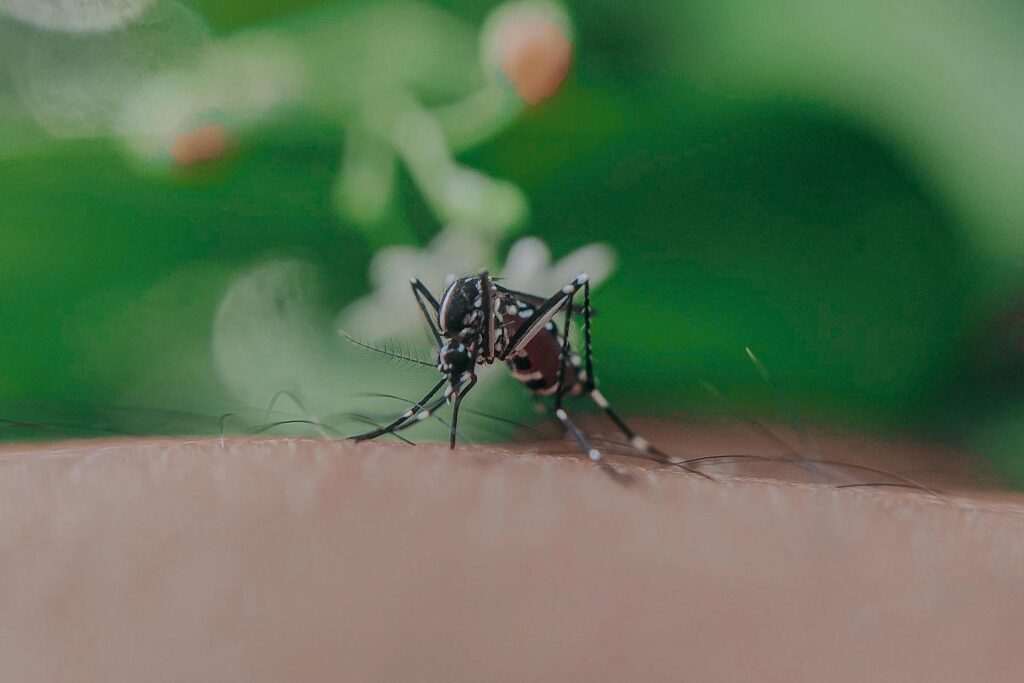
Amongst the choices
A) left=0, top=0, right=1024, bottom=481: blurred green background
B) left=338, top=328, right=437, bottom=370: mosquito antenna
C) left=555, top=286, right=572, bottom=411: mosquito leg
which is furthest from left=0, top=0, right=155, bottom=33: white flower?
left=555, top=286, right=572, bottom=411: mosquito leg

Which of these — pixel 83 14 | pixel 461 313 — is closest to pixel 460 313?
pixel 461 313

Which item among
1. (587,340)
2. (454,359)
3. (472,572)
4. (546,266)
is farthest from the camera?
(546,266)

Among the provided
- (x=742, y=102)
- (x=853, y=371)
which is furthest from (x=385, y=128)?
(x=853, y=371)

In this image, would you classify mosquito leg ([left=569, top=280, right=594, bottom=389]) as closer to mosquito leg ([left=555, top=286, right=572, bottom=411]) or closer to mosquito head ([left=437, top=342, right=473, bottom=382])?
mosquito leg ([left=555, top=286, right=572, bottom=411])

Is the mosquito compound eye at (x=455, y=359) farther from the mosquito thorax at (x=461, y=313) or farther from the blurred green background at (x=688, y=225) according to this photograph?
the blurred green background at (x=688, y=225)

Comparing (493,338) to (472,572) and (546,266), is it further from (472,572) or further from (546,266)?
(546,266)

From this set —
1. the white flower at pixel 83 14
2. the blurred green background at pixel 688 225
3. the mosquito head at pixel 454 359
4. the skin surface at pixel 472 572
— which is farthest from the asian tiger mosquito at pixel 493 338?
the white flower at pixel 83 14
